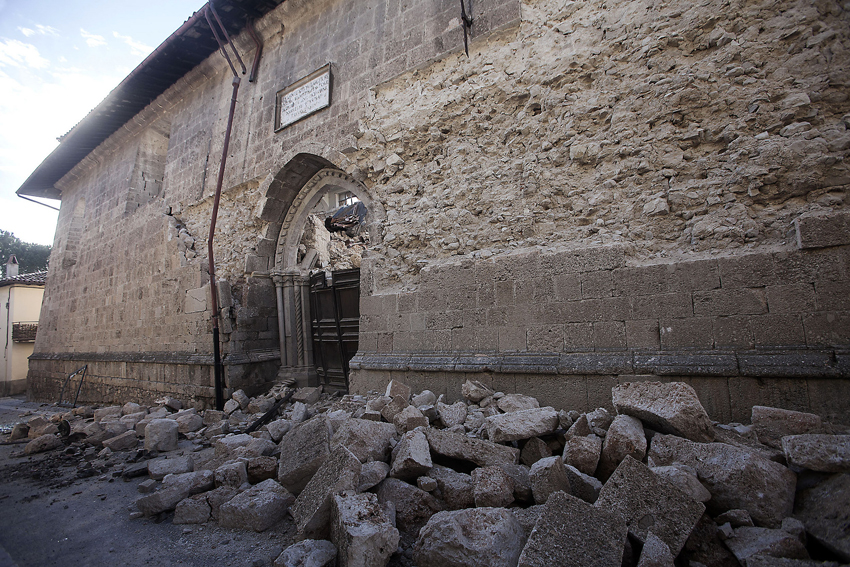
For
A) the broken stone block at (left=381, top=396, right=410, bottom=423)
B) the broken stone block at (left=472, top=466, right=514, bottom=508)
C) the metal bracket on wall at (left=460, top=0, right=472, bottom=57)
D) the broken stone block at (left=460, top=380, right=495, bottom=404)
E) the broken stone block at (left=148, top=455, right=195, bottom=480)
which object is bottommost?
the broken stone block at (left=148, top=455, right=195, bottom=480)

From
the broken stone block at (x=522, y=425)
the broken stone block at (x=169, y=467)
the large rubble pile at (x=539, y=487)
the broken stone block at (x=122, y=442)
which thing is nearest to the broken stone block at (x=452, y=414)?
the large rubble pile at (x=539, y=487)

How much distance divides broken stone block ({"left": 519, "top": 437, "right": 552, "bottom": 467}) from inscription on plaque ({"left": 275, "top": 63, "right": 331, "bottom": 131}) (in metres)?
5.39

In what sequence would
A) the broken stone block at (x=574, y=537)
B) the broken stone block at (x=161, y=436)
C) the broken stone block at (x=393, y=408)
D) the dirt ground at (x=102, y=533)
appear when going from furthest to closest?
1. the broken stone block at (x=161, y=436)
2. the broken stone block at (x=393, y=408)
3. the dirt ground at (x=102, y=533)
4. the broken stone block at (x=574, y=537)

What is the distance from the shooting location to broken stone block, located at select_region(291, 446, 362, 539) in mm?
2016

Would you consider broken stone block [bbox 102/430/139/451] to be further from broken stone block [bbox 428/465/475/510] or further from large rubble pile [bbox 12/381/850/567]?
broken stone block [bbox 428/465/475/510]

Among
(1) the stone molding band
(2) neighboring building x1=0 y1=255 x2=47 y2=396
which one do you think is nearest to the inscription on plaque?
(1) the stone molding band

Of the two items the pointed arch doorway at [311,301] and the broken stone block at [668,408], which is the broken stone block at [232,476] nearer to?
the broken stone block at [668,408]

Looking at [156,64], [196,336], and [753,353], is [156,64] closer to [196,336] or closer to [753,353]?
[196,336]

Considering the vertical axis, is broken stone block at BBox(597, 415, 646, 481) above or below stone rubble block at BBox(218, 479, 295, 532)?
above

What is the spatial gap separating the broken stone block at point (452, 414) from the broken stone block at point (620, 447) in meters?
1.20

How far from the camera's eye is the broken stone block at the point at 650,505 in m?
1.73

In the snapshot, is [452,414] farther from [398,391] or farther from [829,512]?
[829,512]

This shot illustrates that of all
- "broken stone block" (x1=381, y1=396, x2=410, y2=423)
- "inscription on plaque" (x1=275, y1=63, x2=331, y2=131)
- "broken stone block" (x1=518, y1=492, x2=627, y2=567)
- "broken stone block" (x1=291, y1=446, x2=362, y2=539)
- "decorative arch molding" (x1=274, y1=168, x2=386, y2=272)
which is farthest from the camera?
"decorative arch molding" (x1=274, y1=168, x2=386, y2=272)

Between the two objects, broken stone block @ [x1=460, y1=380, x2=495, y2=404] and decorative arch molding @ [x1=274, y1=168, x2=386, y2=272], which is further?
decorative arch molding @ [x1=274, y1=168, x2=386, y2=272]
